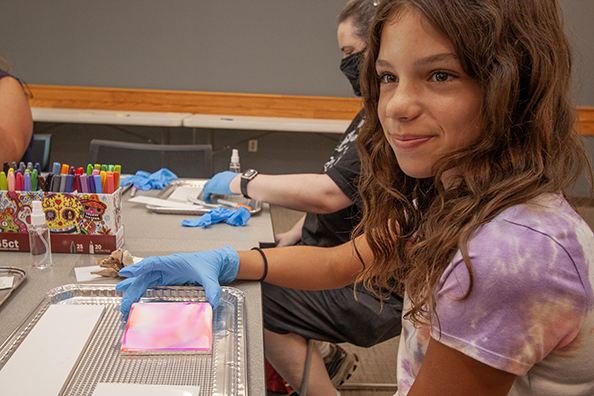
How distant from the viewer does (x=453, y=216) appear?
0.64 m

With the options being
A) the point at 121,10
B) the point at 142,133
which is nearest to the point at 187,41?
the point at 121,10

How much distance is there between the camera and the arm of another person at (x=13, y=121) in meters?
1.53

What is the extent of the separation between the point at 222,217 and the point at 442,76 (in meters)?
0.90

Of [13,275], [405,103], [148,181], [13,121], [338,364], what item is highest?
[405,103]

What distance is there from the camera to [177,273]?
0.89m

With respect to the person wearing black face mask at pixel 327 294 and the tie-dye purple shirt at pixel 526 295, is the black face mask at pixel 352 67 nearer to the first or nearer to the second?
the person wearing black face mask at pixel 327 294

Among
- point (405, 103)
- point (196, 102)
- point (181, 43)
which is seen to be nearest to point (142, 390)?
point (405, 103)

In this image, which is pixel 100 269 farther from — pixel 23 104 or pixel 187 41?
pixel 187 41

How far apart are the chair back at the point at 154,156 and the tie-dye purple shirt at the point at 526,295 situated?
1.59 meters

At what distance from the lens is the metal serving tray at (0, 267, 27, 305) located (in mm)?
859

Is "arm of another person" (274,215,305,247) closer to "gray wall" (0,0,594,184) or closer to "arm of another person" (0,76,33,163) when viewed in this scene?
"arm of another person" (0,76,33,163)

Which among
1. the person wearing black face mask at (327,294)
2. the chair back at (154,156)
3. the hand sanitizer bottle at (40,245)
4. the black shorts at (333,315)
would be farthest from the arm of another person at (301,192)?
the hand sanitizer bottle at (40,245)

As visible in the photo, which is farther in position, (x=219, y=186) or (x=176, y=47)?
(x=176, y=47)

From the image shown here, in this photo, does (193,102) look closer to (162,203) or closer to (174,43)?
(174,43)
